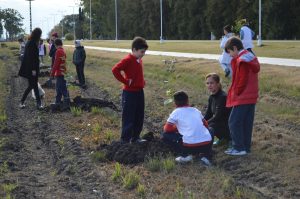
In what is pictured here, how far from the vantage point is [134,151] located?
24.3 feet

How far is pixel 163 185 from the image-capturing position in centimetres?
609

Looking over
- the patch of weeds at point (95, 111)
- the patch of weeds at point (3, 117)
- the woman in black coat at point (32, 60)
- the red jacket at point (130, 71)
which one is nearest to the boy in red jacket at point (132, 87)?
the red jacket at point (130, 71)

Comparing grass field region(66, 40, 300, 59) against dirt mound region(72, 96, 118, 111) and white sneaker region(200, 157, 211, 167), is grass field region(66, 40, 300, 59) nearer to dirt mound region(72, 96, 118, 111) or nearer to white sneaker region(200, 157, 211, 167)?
dirt mound region(72, 96, 118, 111)

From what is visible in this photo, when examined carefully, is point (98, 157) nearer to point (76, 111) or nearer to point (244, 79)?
point (244, 79)

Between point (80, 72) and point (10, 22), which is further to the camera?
point (10, 22)

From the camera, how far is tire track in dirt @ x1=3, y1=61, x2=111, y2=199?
19.8 ft

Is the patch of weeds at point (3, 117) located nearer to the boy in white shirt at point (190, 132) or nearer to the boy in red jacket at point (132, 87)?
the boy in red jacket at point (132, 87)

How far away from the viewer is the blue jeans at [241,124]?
288 inches

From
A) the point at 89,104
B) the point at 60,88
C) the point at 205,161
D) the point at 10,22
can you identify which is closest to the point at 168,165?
the point at 205,161

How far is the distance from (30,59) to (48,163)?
17.4 ft

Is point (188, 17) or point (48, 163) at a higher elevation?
point (188, 17)

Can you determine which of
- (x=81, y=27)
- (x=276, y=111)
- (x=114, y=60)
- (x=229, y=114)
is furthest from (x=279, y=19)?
(x=81, y=27)

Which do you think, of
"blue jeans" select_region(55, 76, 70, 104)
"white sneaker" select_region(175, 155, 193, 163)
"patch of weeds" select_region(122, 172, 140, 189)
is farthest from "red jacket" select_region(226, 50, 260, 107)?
"blue jeans" select_region(55, 76, 70, 104)

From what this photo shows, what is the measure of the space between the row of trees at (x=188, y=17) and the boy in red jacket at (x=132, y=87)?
1622 inches
